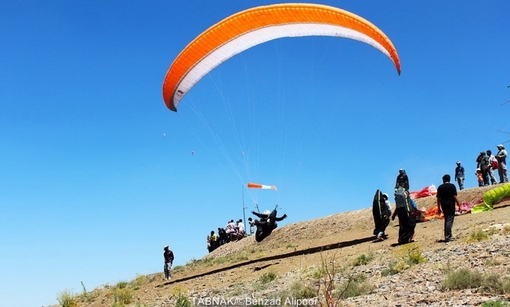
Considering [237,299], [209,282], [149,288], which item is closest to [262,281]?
[237,299]

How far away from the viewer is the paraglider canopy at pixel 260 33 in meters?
16.7

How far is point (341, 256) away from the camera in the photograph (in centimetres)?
1611

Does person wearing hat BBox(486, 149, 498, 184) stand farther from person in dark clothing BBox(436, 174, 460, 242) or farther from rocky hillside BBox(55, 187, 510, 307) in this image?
person in dark clothing BBox(436, 174, 460, 242)

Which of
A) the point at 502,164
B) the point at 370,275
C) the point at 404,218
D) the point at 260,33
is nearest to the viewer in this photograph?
the point at 370,275

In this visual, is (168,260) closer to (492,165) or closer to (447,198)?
(447,198)

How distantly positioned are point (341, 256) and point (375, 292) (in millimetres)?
6451

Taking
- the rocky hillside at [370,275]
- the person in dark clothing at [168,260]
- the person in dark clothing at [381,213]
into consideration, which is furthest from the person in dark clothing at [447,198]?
the person in dark clothing at [168,260]

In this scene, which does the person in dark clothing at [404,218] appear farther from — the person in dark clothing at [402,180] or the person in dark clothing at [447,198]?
the person in dark clothing at [402,180]

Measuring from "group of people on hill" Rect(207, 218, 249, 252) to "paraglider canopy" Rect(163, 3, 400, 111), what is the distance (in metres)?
15.4

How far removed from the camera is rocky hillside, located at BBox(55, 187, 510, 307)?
864cm

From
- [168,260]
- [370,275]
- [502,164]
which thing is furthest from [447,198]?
[168,260]

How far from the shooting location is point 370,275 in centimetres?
1173

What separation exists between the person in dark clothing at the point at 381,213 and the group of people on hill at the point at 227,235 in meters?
15.2

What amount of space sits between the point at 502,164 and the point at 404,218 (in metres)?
10.2
